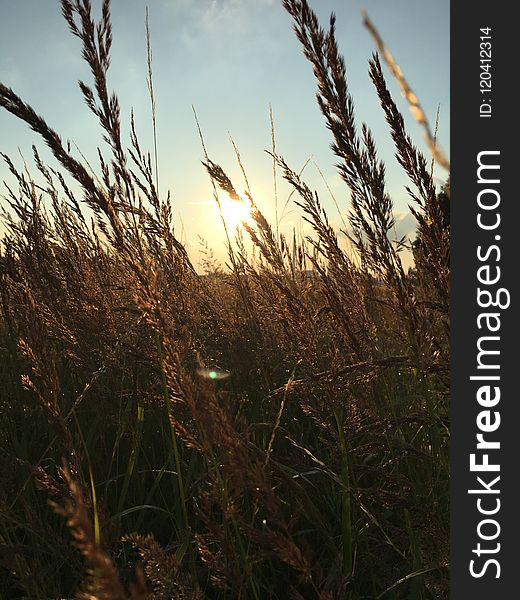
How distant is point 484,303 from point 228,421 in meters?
0.67

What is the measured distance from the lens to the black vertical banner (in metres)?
1.02

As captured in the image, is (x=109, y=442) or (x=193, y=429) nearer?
(x=193, y=429)

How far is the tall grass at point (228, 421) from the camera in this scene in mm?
966

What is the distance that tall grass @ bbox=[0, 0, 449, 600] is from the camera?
97 cm

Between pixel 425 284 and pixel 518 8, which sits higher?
pixel 518 8

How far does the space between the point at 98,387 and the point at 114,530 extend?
2.35 ft

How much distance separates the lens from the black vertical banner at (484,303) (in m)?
1.02

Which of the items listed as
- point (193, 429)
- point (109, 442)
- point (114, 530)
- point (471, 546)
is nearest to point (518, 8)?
point (471, 546)

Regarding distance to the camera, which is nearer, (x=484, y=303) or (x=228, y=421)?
(x=228, y=421)

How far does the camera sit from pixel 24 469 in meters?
1.71

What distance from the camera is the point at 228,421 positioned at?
833 millimetres

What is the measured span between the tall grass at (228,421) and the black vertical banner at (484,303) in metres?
0.13

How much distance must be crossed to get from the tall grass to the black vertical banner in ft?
0.42

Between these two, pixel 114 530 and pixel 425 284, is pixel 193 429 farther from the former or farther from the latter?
pixel 425 284
